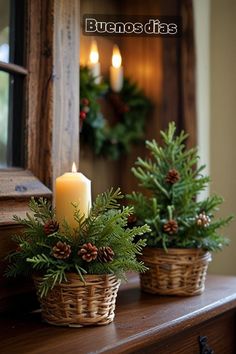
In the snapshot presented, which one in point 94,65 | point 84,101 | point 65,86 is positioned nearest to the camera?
point 65,86

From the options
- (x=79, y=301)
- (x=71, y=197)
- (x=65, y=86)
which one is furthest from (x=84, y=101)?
(x=79, y=301)

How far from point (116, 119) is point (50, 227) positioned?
1.83 m

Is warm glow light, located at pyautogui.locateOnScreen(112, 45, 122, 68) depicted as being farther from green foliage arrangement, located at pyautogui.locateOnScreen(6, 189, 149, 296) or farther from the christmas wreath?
green foliage arrangement, located at pyautogui.locateOnScreen(6, 189, 149, 296)

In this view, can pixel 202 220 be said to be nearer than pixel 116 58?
Yes

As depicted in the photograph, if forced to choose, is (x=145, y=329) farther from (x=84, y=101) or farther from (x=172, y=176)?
(x=84, y=101)

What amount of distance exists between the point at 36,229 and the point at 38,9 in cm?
45

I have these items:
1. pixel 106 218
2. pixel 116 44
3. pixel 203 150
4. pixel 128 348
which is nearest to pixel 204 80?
pixel 203 150

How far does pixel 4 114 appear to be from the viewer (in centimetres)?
116

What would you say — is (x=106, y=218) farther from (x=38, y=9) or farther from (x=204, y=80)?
(x=204, y=80)

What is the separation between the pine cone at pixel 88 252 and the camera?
0.97 m

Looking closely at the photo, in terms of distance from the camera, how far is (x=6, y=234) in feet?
3.56

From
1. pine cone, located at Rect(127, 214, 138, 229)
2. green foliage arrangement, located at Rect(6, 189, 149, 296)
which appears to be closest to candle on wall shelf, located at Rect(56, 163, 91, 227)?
green foliage arrangement, located at Rect(6, 189, 149, 296)

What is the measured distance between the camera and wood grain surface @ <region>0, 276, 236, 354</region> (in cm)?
89

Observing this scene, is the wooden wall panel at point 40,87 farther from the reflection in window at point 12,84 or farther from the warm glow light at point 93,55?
the warm glow light at point 93,55
